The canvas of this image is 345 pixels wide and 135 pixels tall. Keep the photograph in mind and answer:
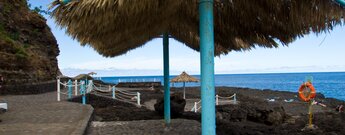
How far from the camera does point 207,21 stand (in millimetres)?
4609

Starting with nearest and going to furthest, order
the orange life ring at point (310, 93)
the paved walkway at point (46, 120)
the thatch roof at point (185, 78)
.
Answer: the paved walkway at point (46, 120) → the orange life ring at point (310, 93) → the thatch roof at point (185, 78)

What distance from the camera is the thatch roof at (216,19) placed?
4.66 meters

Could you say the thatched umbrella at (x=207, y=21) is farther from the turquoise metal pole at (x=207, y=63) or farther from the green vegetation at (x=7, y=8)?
the green vegetation at (x=7, y=8)

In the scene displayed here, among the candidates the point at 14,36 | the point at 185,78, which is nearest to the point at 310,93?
the point at 185,78

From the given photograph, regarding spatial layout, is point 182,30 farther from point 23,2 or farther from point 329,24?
point 23,2

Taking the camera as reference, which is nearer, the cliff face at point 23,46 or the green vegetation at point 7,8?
the cliff face at point 23,46

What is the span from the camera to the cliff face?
18.7 meters

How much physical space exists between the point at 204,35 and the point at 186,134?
11.3ft

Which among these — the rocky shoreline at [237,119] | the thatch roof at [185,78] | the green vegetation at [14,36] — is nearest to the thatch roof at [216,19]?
the rocky shoreline at [237,119]

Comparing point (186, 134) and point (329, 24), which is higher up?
point (329, 24)

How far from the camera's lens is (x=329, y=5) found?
502 centimetres

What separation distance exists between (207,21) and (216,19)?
2.32 m

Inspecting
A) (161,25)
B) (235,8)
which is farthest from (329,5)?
(161,25)

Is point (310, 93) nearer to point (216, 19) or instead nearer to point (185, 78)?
point (216, 19)
